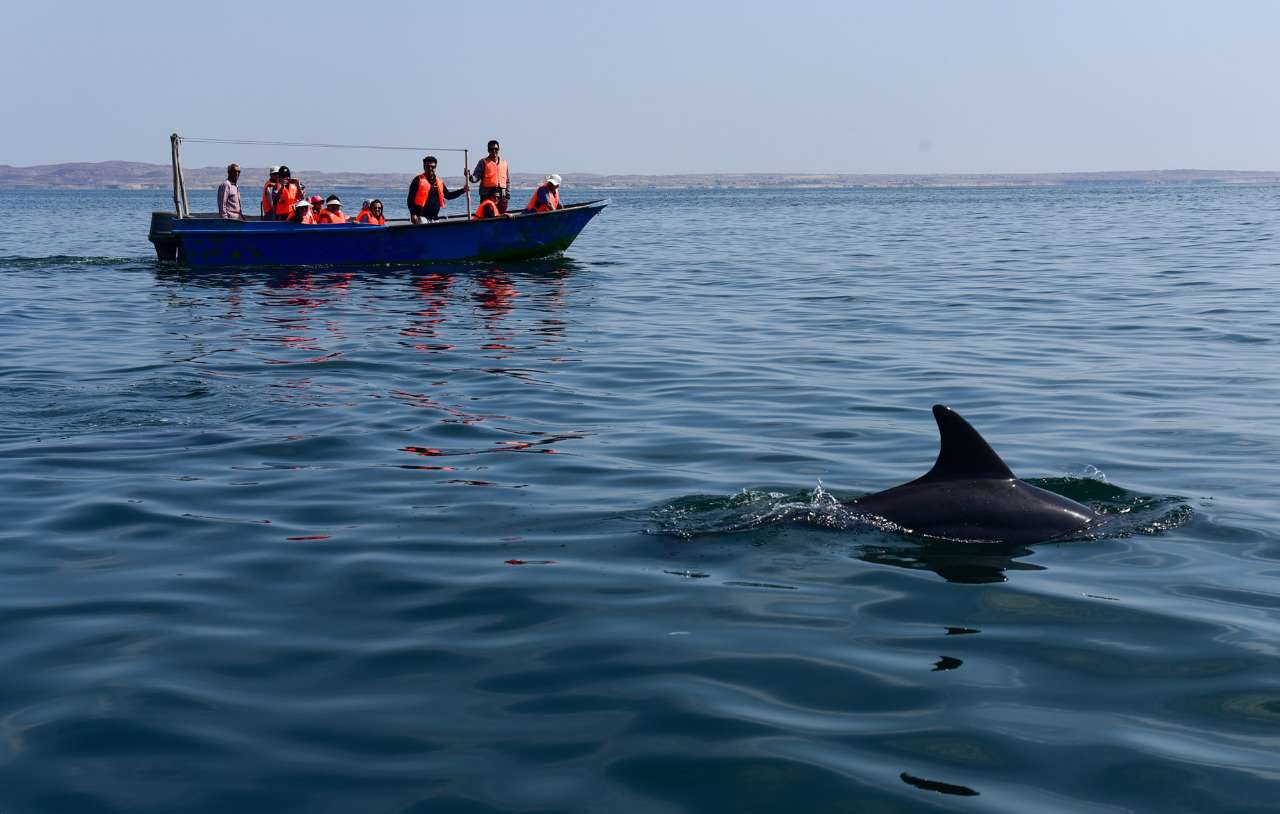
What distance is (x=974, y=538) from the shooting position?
7.50 m

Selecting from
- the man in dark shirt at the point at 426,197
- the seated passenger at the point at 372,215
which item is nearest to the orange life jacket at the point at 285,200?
the seated passenger at the point at 372,215

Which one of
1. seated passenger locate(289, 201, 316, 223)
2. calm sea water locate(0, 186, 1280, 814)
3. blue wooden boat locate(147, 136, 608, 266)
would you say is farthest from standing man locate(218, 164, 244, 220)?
calm sea water locate(0, 186, 1280, 814)

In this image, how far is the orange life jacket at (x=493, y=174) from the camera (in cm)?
2933

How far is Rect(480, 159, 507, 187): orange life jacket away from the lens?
2933 cm

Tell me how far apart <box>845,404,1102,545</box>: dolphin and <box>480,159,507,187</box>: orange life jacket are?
897 inches

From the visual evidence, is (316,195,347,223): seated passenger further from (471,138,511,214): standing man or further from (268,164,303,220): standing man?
(471,138,511,214): standing man

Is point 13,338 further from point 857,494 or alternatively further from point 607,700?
point 607,700

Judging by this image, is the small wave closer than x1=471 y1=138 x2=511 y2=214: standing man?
No

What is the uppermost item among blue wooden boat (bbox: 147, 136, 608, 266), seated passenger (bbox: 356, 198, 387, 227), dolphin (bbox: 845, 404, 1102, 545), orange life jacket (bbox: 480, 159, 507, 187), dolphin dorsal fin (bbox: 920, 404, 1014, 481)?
orange life jacket (bbox: 480, 159, 507, 187)

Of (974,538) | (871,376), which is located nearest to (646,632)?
(974,538)

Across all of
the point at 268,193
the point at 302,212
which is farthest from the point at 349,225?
the point at 268,193

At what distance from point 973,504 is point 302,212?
2388 cm

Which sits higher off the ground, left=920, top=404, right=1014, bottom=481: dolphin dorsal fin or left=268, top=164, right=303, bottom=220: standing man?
left=268, top=164, right=303, bottom=220: standing man

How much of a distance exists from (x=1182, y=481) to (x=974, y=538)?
97.3 inches
